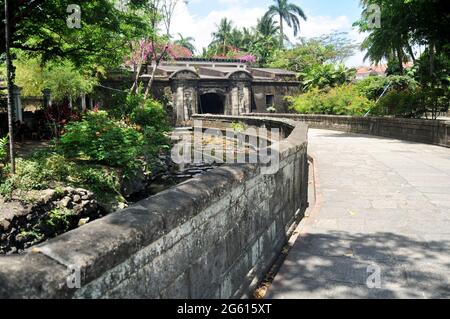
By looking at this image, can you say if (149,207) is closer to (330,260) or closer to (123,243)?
(123,243)

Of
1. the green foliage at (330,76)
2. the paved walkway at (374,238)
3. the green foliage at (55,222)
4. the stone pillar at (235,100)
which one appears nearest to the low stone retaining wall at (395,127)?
the paved walkway at (374,238)

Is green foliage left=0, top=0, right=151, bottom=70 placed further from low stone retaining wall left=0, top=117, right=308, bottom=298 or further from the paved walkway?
low stone retaining wall left=0, top=117, right=308, bottom=298

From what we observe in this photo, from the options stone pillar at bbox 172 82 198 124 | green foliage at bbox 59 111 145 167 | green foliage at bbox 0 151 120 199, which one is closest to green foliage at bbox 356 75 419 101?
stone pillar at bbox 172 82 198 124

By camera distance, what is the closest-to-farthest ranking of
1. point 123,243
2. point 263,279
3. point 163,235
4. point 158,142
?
1. point 123,243
2. point 163,235
3. point 263,279
4. point 158,142

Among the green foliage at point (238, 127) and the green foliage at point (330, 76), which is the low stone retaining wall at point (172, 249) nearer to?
the green foliage at point (238, 127)

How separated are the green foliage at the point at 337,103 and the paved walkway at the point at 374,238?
1430 cm

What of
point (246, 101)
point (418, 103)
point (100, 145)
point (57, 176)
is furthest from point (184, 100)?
point (57, 176)

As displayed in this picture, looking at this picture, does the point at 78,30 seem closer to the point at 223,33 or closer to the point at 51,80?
the point at 51,80

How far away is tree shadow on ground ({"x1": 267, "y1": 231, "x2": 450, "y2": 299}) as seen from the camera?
11.2 feet

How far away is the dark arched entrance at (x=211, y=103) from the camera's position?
37800mm

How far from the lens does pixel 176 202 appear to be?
7.74ft

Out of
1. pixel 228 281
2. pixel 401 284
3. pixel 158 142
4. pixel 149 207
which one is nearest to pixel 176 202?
pixel 149 207

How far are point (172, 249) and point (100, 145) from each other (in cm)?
945
